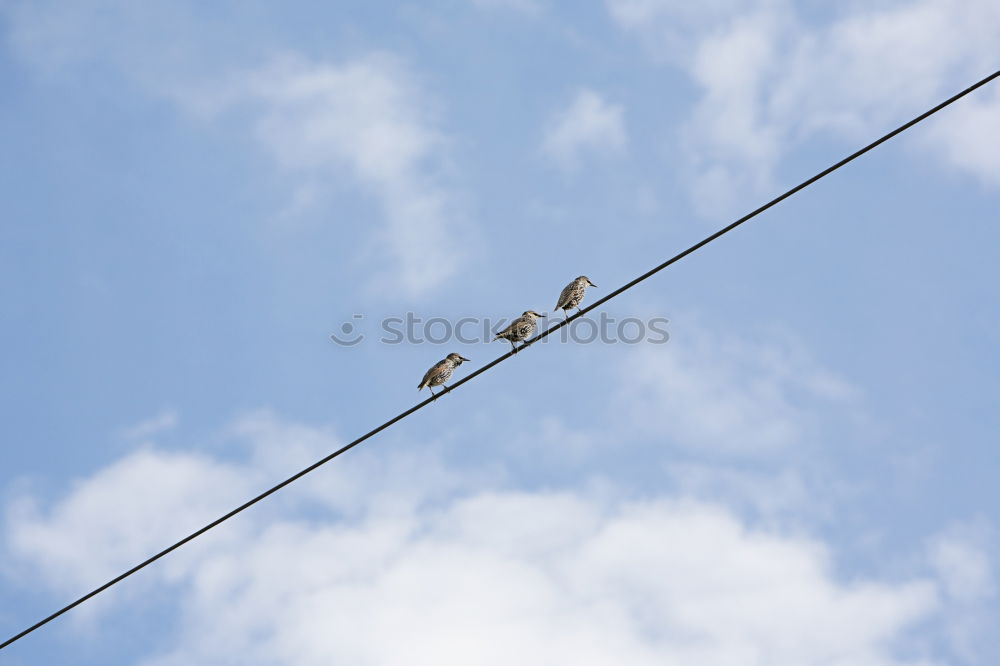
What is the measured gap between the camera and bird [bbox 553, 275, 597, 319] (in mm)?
15688

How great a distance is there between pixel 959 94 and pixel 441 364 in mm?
8506

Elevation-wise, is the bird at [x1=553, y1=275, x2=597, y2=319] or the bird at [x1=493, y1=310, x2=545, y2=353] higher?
the bird at [x1=553, y1=275, x2=597, y2=319]

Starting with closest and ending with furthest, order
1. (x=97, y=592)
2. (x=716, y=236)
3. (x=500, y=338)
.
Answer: (x=97, y=592) < (x=716, y=236) < (x=500, y=338)

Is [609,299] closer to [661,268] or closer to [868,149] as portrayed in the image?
[661,268]

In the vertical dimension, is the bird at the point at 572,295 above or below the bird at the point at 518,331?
above

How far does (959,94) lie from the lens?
7.89 metres

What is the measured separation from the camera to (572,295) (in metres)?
15.7

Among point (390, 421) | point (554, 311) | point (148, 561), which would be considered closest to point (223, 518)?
point (148, 561)

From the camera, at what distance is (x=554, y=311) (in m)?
15.8

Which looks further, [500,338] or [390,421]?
[500,338]

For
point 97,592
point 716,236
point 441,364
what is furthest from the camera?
point 441,364

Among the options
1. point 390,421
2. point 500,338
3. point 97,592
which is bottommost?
point 97,592

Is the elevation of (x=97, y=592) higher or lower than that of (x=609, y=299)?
lower

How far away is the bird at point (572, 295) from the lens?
15.7 metres
